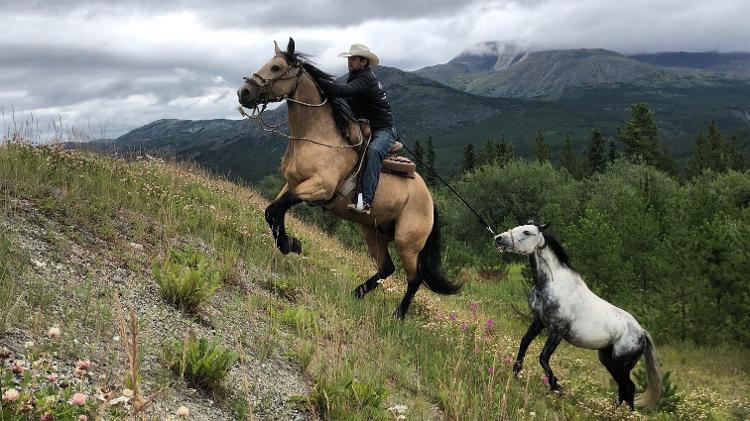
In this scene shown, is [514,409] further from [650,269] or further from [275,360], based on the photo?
[650,269]

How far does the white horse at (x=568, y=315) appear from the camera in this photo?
7117 millimetres

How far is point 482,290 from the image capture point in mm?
24312

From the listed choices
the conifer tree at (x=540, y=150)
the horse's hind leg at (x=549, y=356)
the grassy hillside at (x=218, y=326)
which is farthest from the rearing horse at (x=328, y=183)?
the conifer tree at (x=540, y=150)

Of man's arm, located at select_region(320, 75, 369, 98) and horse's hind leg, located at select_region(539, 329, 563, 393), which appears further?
man's arm, located at select_region(320, 75, 369, 98)

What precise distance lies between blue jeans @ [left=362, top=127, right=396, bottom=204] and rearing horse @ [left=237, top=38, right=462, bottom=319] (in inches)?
8.8

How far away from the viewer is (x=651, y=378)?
25.3ft

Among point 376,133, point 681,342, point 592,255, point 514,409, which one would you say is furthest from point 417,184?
point 681,342

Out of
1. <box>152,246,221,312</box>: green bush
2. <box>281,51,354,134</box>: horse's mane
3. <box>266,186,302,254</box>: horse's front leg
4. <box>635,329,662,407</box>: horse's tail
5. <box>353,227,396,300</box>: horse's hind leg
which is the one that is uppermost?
<box>281,51,354,134</box>: horse's mane

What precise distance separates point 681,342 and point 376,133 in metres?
15.5

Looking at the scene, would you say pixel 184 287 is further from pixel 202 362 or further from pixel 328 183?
pixel 328 183

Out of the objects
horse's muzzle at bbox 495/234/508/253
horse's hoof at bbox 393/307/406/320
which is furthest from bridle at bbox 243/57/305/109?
horse's hoof at bbox 393/307/406/320

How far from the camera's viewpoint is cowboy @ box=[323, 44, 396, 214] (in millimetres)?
7562

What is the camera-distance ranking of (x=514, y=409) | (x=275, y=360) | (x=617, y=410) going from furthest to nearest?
(x=617, y=410) < (x=514, y=409) < (x=275, y=360)

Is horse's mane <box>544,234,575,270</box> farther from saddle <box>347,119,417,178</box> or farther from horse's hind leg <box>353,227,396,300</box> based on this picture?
horse's hind leg <box>353,227,396,300</box>
